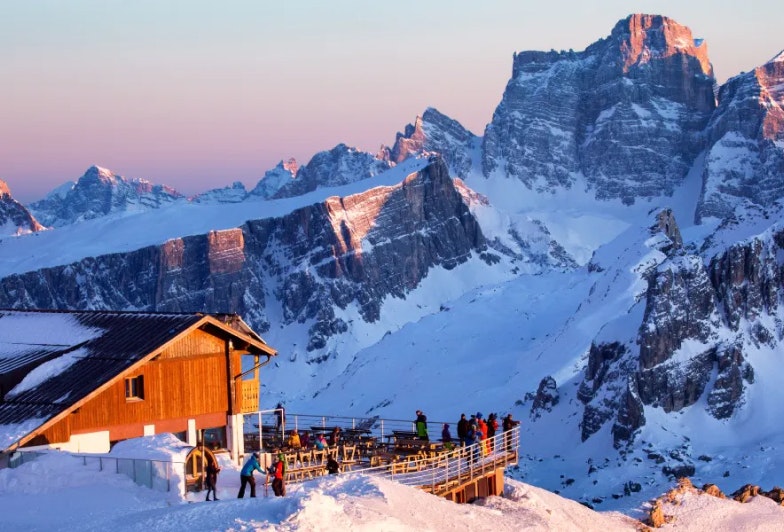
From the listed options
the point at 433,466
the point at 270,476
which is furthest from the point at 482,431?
the point at 270,476

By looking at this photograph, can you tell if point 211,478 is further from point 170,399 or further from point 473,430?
point 473,430

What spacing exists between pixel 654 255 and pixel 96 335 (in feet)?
384

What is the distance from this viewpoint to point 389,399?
15962 centimetres

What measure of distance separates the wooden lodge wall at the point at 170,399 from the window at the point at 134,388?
0.35ft

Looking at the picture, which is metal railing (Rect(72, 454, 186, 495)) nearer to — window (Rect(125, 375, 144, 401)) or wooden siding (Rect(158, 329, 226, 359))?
window (Rect(125, 375, 144, 401))

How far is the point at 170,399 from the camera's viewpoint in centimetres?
5003

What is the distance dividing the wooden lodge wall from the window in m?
0.11

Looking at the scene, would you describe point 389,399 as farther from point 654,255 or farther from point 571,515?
point 571,515

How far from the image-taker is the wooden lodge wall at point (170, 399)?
156ft

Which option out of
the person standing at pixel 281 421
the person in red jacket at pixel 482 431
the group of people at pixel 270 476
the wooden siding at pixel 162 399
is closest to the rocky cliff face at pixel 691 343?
the person standing at pixel 281 421

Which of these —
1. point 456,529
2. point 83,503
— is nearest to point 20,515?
point 83,503

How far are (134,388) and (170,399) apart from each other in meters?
1.39

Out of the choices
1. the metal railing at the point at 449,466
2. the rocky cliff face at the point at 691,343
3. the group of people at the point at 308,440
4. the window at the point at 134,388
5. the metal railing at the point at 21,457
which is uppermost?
the rocky cliff face at the point at 691,343

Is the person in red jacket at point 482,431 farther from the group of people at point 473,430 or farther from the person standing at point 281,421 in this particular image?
the person standing at point 281,421
